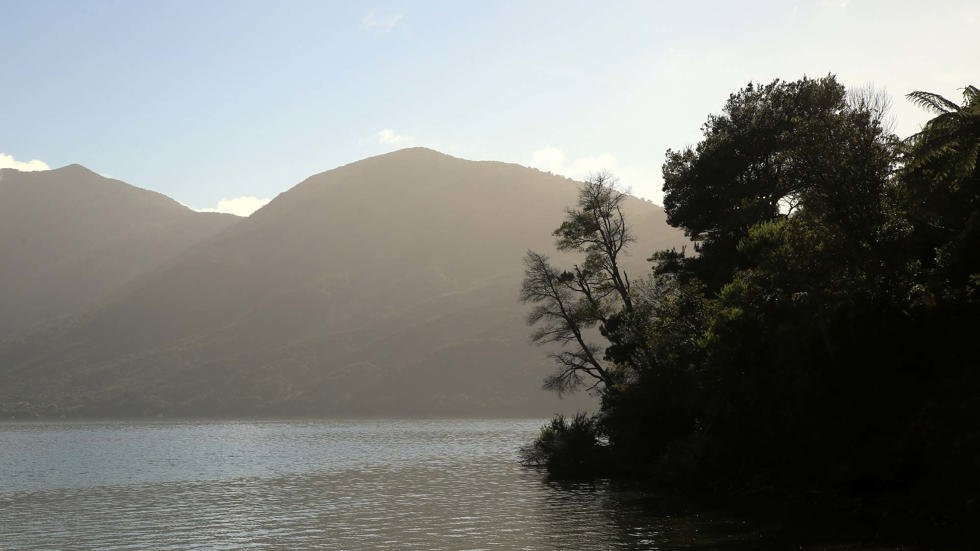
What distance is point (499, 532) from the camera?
1242 inches

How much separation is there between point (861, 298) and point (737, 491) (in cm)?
1121

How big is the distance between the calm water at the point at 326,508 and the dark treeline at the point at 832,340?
5.41m

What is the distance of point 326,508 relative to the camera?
4144 cm

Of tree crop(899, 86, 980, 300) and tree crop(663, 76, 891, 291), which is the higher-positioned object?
tree crop(663, 76, 891, 291)

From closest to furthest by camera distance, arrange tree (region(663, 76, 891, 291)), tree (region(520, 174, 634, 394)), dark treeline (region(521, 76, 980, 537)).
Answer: dark treeline (region(521, 76, 980, 537)) → tree (region(663, 76, 891, 291)) → tree (region(520, 174, 634, 394))

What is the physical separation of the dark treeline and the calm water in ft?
17.8

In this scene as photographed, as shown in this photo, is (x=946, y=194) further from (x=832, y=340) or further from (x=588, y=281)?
(x=588, y=281)

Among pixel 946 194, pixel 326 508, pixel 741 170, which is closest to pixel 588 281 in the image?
pixel 741 170

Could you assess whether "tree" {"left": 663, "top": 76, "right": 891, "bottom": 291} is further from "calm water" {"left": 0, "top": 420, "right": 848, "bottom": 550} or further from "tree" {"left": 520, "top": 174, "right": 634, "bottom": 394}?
"calm water" {"left": 0, "top": 420, "right": 848, "bottom": 550}

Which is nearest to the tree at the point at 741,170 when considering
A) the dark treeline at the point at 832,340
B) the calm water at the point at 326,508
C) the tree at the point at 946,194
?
the dark treeline at the point at 832,340

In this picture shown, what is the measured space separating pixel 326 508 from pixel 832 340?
25.7 m

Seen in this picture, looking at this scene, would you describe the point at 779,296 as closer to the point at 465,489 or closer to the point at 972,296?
the point at 972,296

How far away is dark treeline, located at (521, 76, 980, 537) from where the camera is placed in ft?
94.9

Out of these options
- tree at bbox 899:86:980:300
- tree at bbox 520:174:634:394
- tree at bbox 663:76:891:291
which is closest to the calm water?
tree at bbox 520:174:634:394
